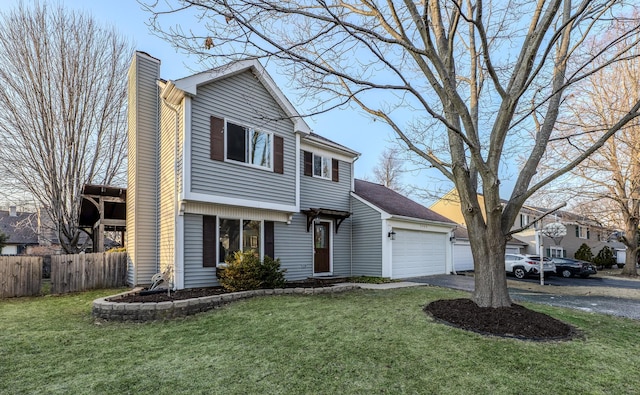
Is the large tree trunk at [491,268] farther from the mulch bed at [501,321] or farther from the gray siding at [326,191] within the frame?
the gray siding at [326,191]

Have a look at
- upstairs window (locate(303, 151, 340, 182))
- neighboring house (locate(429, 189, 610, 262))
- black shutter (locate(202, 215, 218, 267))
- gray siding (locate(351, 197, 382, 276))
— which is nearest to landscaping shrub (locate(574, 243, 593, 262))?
neighboring house (locate(429, 189, 610, 262))

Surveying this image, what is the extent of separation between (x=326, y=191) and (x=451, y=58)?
7.88 m

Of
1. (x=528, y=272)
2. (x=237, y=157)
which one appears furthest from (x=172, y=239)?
(x=528, y=272)

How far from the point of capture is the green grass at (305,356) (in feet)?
11.8

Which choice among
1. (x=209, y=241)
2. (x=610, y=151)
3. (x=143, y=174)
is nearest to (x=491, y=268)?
(x=209, y=241)

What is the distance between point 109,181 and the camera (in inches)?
653

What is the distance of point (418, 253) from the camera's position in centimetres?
1470

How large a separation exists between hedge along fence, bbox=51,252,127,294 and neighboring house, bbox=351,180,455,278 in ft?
28.7

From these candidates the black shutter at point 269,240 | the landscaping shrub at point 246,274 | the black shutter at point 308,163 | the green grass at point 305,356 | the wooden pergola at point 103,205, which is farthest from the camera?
the black shutter at point 308,163

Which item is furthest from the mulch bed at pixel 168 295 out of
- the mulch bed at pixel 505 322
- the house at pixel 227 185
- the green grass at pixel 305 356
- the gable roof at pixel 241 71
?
the mulch bed at pixel 505 322

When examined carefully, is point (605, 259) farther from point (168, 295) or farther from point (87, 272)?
point (87, 272)

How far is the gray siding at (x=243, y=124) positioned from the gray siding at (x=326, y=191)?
1.29m

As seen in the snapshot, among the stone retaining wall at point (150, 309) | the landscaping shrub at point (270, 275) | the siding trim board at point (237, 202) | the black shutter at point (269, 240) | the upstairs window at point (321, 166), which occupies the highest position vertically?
the upstairs window at point (321, 166)

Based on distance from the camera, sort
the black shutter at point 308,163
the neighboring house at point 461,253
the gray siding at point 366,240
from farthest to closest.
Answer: the neighboring house at point 461,253, the gray siding at point 366,240, the black shutter at point 308,163
